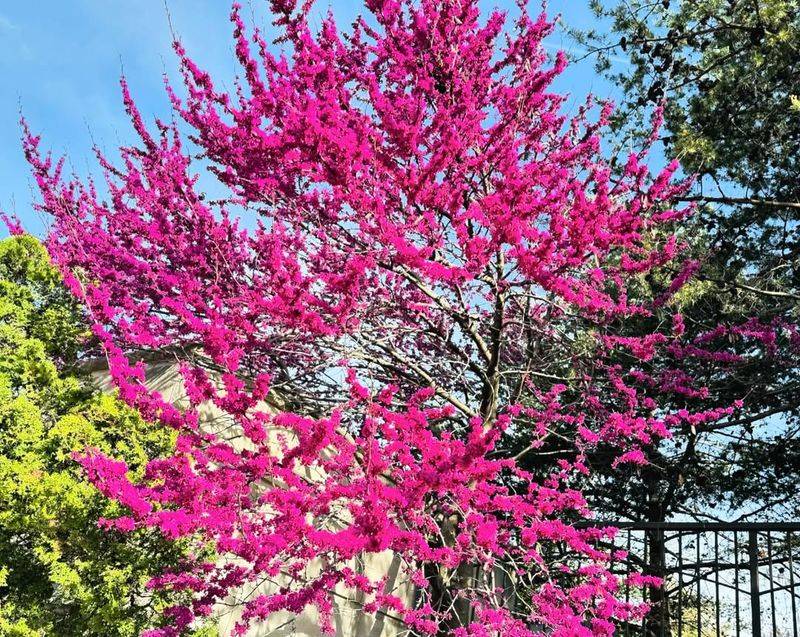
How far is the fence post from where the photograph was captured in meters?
5.18

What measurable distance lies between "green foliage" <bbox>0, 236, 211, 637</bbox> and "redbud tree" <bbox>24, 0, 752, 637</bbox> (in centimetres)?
34

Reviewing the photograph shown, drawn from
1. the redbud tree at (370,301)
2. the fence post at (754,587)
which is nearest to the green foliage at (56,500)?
the redbud tree at (370,301)

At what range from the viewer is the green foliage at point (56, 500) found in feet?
14.3

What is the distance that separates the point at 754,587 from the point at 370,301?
402cm

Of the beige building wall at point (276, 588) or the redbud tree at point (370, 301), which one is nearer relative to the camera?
the redbud tree at point (370, 301)

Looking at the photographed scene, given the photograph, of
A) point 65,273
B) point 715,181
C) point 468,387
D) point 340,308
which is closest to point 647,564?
point 468,387

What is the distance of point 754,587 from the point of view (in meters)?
5.30

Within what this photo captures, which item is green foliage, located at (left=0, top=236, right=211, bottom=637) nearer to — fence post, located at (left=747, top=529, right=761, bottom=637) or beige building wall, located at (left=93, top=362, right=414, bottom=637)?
beige building wall, located at (left=93, top=362, right=414, bottom=637)

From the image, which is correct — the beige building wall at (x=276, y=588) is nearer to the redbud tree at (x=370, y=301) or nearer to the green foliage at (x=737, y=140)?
the redbud tree at (x=370, y=301)

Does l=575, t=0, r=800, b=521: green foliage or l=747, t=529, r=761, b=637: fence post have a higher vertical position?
l=575, t=0, r=800, b=521: green foliage

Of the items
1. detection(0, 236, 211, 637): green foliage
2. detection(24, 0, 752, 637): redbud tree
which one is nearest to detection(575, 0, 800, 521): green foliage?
detection(24, 0, 752, 637): redbud tree

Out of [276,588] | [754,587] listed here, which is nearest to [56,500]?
[276,588]

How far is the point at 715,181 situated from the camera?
709 cm

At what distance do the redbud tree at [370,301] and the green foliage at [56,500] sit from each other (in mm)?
342
